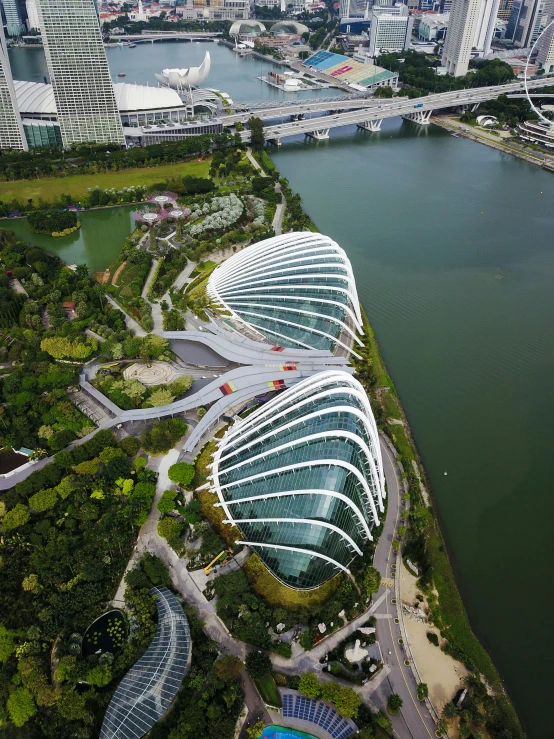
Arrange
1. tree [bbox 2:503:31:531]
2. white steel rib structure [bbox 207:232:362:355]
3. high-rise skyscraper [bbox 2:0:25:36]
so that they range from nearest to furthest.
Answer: tree [bbox 2:503:31:531], white steel rib structure [bbox 207:232:362:355], high-rise skyscraper [bbox 2:0:25:36]

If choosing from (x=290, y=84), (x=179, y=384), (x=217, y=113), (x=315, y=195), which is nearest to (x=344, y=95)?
(x=290, y=84)

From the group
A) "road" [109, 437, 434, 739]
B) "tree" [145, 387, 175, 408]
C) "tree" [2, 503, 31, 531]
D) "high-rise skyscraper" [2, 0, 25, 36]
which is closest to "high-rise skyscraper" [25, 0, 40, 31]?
"high-rise skyscraper" [2, 0, 25, 36]

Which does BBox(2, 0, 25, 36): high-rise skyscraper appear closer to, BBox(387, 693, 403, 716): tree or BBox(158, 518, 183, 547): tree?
BBox(158, 518, 183, 547): tree

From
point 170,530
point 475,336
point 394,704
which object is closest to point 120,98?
point 475,336

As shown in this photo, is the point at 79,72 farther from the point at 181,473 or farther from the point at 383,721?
the point at 383,721

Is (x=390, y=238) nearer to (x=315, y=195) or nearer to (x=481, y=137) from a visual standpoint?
(x=315, y=195)

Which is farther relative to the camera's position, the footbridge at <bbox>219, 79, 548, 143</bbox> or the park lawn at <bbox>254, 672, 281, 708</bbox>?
the footbridge at <bbox>219, 79, 548, 143</bbox>

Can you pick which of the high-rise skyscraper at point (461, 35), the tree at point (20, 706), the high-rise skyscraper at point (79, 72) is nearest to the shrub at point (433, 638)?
the tree at point (20, 706)
